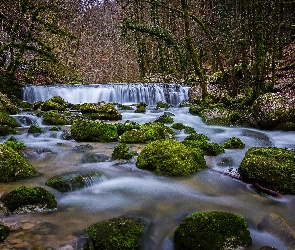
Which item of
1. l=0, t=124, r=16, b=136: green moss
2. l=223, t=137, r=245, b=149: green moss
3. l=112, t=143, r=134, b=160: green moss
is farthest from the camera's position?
l=0, t=124, r=16, b=136: green moss

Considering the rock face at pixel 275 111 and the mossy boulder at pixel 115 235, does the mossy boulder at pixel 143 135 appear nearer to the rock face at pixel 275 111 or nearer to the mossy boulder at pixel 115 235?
the rock face at pixel 275 111

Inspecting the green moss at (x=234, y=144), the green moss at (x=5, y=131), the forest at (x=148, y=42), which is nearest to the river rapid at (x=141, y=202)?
the green moss at (x=234, y=144)

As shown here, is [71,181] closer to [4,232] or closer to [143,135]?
[4,232]

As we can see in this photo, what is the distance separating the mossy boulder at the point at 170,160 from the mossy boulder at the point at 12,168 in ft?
6.43

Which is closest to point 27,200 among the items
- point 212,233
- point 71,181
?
point 71,181

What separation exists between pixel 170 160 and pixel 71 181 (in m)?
1.78

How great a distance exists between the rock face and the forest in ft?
5.70

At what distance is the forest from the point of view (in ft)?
44.0

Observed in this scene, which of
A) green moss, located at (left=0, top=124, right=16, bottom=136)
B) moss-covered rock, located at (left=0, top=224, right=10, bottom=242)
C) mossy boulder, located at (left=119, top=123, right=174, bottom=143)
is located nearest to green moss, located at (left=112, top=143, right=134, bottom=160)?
mossy boulder, located at (left=119, top=123, right=174, bottom=143)

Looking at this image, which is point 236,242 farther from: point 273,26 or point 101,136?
point 273,26

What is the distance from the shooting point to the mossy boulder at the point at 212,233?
10.4 ft

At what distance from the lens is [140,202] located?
4.50 meters

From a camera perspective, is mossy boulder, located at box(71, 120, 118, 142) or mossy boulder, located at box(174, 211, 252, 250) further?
mossy boulder, located at box(71, 120, 118, 142)

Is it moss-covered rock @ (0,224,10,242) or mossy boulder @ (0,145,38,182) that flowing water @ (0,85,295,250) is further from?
mossy boulder @ (0,145,38,182)
